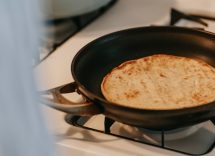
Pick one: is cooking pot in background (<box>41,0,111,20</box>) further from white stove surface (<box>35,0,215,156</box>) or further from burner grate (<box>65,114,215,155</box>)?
burner grate (<box>65,114,215,155</box>)

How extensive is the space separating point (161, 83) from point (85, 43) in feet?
0.89

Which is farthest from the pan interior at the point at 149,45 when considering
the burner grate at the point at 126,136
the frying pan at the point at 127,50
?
the burner grate at the point at 126,136

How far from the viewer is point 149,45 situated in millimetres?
819

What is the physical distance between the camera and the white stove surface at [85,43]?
60 centimetres

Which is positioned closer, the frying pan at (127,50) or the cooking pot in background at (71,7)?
the frying pan at (127,50)

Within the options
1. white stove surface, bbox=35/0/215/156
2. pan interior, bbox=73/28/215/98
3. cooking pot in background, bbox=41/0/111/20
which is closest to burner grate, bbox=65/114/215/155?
white stove surface, bbox=35/0/215/156

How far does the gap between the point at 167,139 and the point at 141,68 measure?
0.17 metres

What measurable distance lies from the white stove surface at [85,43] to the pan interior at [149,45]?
8 centimetres

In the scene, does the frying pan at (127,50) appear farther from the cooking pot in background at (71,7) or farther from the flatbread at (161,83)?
the cooking pot in background at (71,7)

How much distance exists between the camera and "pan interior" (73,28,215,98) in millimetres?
786

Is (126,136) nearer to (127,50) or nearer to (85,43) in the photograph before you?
(127,50)

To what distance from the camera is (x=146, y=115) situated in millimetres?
552

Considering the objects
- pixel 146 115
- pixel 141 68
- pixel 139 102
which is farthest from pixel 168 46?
pixel 146 115

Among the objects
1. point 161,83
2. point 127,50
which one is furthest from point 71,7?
point 161,83
